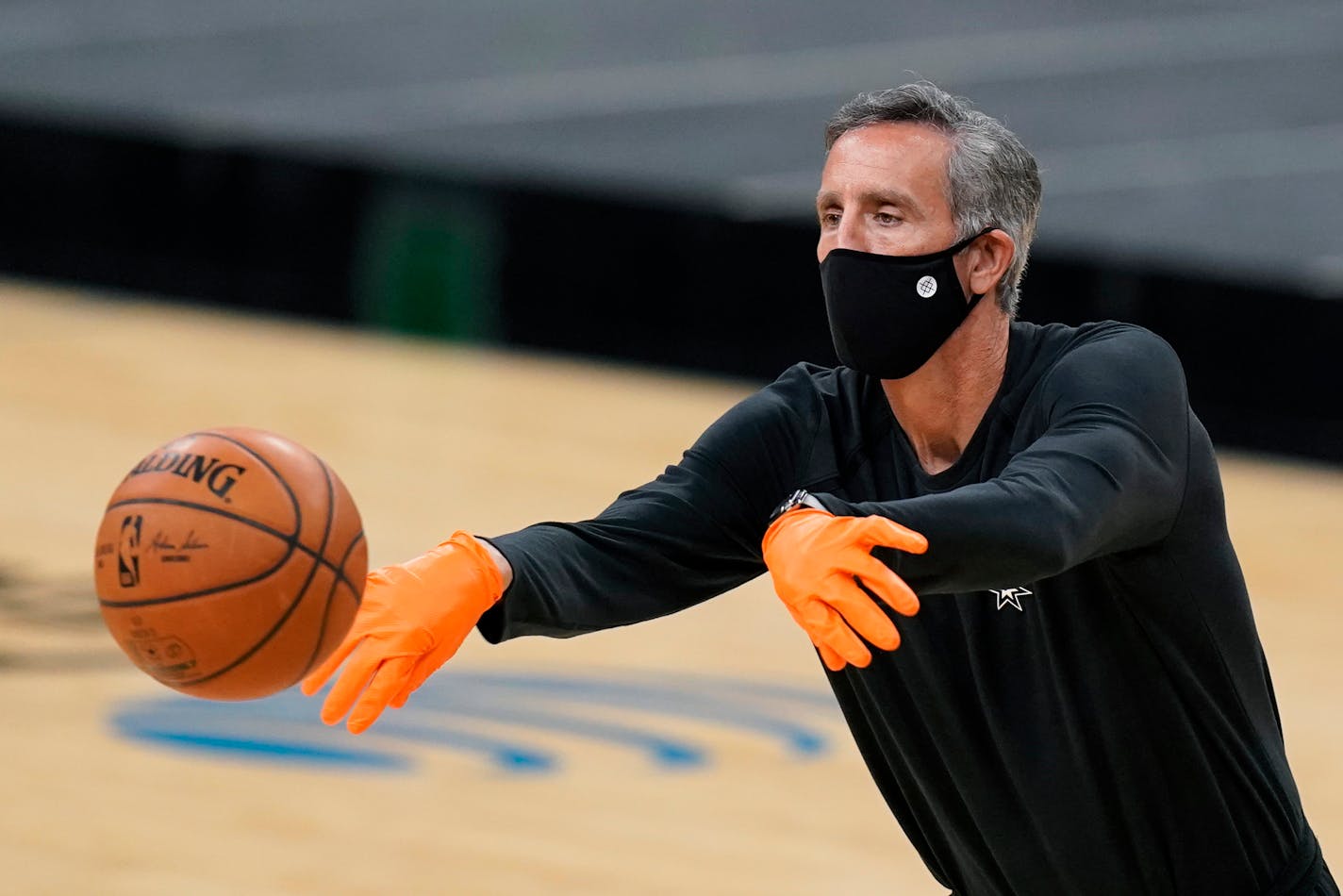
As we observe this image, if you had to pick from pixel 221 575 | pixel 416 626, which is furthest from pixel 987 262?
pixel 221 575

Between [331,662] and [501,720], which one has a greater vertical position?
[331,662]

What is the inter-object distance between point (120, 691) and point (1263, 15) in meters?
10.4

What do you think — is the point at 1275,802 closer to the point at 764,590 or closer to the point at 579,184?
the point at 764,590

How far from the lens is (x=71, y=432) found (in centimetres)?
941

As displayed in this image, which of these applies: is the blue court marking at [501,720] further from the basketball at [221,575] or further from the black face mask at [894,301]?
the black face mask at [894,301]

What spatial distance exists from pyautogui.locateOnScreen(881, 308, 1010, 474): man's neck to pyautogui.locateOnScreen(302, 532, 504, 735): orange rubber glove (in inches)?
24.7

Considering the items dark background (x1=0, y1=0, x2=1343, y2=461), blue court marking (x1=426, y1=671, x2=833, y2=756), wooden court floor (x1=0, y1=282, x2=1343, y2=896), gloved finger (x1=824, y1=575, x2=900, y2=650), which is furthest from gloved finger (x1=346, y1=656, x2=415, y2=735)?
dark background (x1=0, y1=0, x2=1343, y2=461)

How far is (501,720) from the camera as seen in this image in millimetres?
6438

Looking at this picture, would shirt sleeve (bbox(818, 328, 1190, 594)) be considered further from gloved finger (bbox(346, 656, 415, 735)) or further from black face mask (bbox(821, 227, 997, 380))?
gloved finger (bbox(346, 656, 415, 735))

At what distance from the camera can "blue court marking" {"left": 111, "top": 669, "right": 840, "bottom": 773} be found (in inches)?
243

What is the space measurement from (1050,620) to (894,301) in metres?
0.48

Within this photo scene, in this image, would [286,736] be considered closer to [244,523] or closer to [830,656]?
[244,523]

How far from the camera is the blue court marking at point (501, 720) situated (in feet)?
20.3

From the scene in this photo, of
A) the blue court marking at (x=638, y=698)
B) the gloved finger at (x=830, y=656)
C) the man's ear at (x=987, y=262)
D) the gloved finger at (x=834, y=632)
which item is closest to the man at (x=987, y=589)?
the man's ear at (x=987, y=262)
